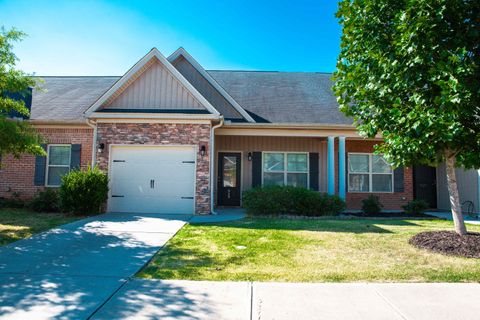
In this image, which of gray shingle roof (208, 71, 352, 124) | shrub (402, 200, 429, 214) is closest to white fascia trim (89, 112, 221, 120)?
gray shingle roof (208, 71, 352, 124)

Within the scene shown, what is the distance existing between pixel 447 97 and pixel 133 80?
28.8 feet

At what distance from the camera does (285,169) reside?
12344 mm

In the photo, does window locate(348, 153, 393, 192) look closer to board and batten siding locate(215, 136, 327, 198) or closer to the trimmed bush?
board and batten siding locate(215, 136, 327, 198)

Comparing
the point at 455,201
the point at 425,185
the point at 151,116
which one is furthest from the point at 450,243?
the point at 151,116

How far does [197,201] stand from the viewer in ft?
31.8

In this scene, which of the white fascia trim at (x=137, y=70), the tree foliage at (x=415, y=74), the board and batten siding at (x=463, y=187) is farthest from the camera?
the board and batten siding at (x=463, y=187)

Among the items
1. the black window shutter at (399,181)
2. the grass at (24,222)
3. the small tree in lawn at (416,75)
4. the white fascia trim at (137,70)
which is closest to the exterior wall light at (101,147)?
the white fascia trim at (137,70)

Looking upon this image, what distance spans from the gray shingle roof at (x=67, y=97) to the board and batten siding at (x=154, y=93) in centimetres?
218

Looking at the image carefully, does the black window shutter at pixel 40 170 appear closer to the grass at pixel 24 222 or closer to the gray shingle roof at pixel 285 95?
the grass at pixel 24 222

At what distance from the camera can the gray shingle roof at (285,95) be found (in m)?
11.4

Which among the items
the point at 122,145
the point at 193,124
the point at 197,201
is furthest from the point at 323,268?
the point at 122,145

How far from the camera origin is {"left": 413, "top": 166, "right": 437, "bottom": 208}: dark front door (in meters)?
12.9

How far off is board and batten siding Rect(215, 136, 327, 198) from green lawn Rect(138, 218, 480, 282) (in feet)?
15.6

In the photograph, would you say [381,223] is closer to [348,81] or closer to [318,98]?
[348,81]
